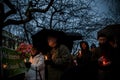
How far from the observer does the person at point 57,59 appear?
29.3 feet

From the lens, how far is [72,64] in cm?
934

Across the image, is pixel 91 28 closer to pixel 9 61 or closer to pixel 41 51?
pixel 9 61

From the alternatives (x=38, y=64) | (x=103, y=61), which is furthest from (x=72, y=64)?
(x=38, y=64)

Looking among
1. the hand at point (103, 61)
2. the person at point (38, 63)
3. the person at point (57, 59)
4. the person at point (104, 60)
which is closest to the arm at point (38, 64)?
the person at point (38, 63)

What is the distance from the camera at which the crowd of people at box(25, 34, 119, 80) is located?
29.5ft

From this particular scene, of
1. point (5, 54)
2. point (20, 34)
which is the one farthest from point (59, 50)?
point (20, 34)

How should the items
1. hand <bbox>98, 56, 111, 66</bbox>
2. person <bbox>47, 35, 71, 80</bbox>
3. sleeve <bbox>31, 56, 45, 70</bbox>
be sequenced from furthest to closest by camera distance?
sleeve <bbox>31, 56, 45, 70</bbox>
hand <bbox>98, 56, 111, 66</bbox>
person <bbox>47, 35, 71, 80</bbox>

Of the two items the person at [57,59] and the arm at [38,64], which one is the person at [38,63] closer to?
the arm at [38,64]

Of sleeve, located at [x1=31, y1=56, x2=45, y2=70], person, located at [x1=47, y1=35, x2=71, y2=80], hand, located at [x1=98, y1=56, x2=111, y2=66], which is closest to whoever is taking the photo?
person, located at [x1=47, y1=35, x2=71, y2=80]

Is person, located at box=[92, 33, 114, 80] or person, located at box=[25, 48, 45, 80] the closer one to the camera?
person, located at box=[92, 33, 114, 80]

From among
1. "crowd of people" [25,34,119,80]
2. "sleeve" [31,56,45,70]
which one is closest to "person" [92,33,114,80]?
"crowd of people" [25,34,119,80]

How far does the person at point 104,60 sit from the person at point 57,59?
1.00 m

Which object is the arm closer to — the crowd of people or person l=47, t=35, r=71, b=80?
the crowd of people

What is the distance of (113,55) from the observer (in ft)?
31.9
